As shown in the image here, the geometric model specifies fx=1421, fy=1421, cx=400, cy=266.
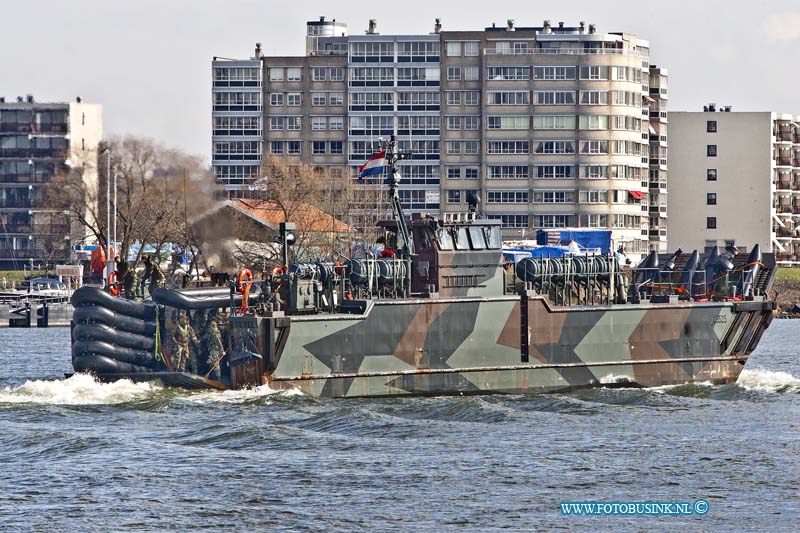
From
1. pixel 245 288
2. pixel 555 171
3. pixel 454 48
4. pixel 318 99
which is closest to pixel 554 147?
pixel 555 171

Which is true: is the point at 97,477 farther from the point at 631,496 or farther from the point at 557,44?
the point at 557,44

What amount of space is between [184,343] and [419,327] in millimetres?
6778

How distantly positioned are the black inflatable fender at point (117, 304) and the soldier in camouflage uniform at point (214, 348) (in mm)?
1926

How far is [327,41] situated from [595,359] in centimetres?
8454

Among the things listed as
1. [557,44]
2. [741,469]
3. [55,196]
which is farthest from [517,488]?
[557,44]

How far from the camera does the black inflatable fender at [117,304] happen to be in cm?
4134

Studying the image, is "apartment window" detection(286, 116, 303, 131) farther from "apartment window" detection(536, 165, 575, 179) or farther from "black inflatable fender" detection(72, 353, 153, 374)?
"black inflatable fender" detection(72, 353, 153, 374)

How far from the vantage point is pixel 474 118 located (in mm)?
117812

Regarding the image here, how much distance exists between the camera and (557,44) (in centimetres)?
11494

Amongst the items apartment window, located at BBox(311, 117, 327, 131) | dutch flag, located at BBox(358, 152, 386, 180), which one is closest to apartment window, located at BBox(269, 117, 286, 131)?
apartment window, located at BBox(311, 117, 327, 131)

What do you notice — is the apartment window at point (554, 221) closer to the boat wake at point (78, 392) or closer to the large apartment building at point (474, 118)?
the large apartment building at point (474, 118)

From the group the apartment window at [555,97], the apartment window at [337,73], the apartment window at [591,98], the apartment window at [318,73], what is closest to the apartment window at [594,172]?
the apartment window at [591,98]

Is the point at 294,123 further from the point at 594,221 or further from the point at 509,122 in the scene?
the point at 594,221

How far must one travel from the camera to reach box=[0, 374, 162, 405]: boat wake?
3906 centimetres
